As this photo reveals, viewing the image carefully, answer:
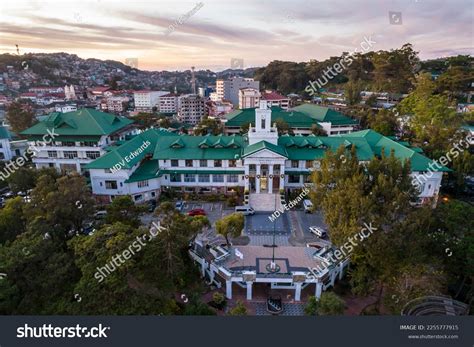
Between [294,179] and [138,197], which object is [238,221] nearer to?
[294,179]

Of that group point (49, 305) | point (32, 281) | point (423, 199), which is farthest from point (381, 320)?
point (423, 199)

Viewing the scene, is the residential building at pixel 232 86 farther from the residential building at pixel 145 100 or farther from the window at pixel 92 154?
the window at pixel 92 154

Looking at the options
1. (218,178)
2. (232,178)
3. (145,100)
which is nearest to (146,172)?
(218,178)

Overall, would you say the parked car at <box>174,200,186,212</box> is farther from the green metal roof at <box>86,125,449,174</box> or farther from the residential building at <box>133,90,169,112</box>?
the residential building at <box>133,90,169,112</box>

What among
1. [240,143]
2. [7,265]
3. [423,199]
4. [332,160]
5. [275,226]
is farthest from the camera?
[240,143]

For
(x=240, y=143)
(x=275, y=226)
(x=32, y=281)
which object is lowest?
(x=275, y=226)

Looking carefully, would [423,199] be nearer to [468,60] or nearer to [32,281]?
[32,281]
